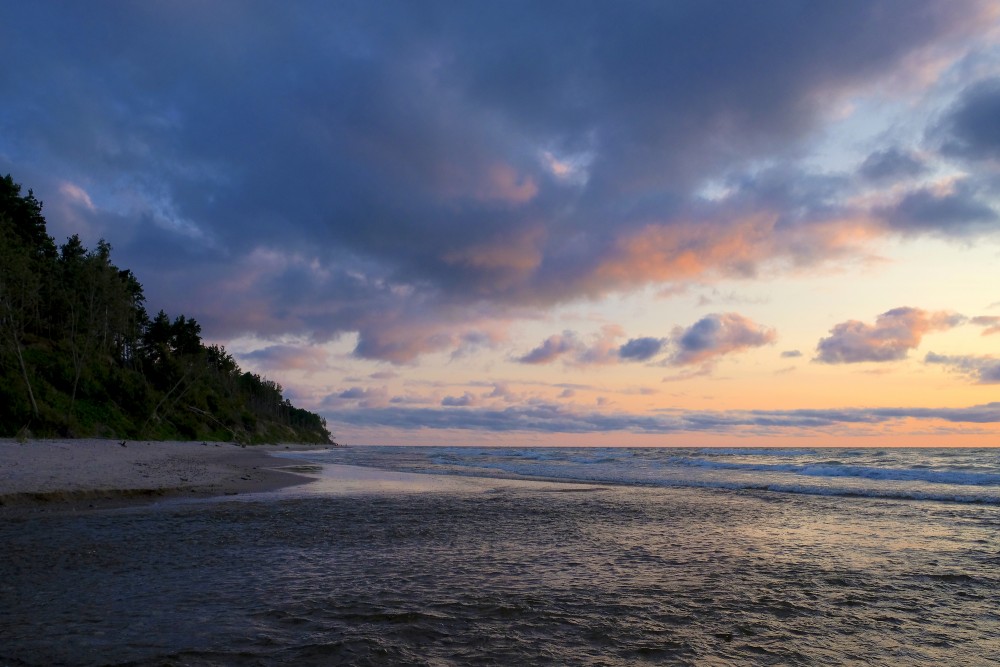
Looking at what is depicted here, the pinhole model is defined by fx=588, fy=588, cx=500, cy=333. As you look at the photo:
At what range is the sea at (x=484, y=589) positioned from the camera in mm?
5715

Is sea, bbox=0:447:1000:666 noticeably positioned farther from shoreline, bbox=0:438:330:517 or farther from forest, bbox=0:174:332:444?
forest, bbox=0:174:332:444

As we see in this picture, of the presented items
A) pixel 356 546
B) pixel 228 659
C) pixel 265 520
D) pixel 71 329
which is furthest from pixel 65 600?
pixel 71 329

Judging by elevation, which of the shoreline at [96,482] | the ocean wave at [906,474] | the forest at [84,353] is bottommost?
the ocean wave at [906,474]

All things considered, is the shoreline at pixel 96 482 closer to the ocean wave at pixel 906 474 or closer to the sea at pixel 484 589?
the sea at pixel 484 589

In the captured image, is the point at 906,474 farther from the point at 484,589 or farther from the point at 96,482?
the point at 96,482

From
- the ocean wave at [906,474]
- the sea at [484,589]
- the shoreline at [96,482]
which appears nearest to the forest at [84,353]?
the shoreline at [96,482]

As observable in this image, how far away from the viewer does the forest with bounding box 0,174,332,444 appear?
149ft

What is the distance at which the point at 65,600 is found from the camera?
691cm

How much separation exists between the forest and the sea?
36.5 metres

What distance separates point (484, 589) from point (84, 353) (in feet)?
185

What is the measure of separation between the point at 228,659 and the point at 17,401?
50.2 m

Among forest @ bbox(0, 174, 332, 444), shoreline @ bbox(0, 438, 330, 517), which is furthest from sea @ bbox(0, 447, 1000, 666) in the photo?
forest @ bbox(0, 174, 332, 444)

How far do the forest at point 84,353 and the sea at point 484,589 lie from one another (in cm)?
3648

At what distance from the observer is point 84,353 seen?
5131cm
